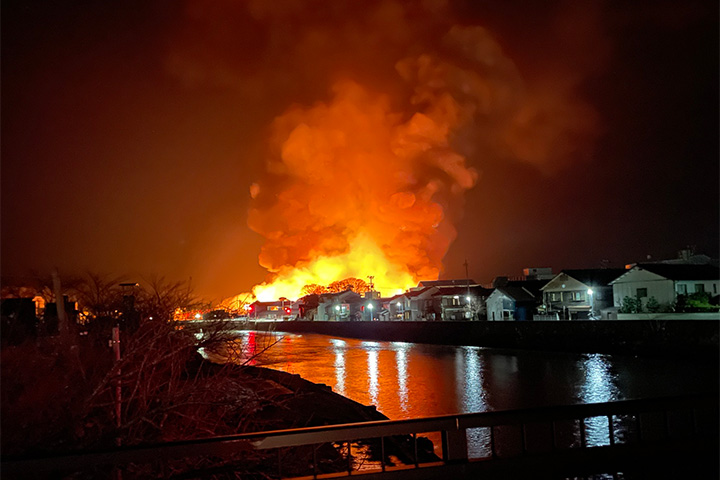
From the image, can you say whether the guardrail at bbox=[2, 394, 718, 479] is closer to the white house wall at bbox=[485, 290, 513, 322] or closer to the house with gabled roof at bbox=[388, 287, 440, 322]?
the white house wall at bbox=[485, 290, 513, 322]

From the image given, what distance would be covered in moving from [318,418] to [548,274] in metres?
64.2

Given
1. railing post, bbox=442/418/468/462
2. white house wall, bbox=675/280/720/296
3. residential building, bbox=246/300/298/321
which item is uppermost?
railing post, bbox=442/418/468/462

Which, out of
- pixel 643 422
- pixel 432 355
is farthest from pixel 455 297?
pixel 643 422

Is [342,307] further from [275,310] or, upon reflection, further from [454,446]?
[454,446]

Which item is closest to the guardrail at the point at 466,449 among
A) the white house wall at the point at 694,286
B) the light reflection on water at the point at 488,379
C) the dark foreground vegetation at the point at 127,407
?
the dark foreground vegetation at the point at 127,407

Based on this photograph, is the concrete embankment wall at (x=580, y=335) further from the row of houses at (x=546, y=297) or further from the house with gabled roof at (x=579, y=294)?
the house with gabled roof at (x=579, y=294)

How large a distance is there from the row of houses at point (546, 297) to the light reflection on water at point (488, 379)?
17.6 feet

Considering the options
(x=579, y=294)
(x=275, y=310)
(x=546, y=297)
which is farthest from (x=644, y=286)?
(x=275, y=310)

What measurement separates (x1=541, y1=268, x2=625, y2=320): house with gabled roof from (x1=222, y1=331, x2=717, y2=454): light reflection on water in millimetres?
10116

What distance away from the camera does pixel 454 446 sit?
14.3 ft

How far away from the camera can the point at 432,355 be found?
33469 mm

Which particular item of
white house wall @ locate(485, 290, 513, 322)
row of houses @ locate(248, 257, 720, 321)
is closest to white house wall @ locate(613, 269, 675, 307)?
row of houses @ locate(248, 257, 720, 321)

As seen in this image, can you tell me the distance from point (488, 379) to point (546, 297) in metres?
22.8

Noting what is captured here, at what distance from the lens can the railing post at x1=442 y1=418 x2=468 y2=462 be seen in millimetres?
4344
